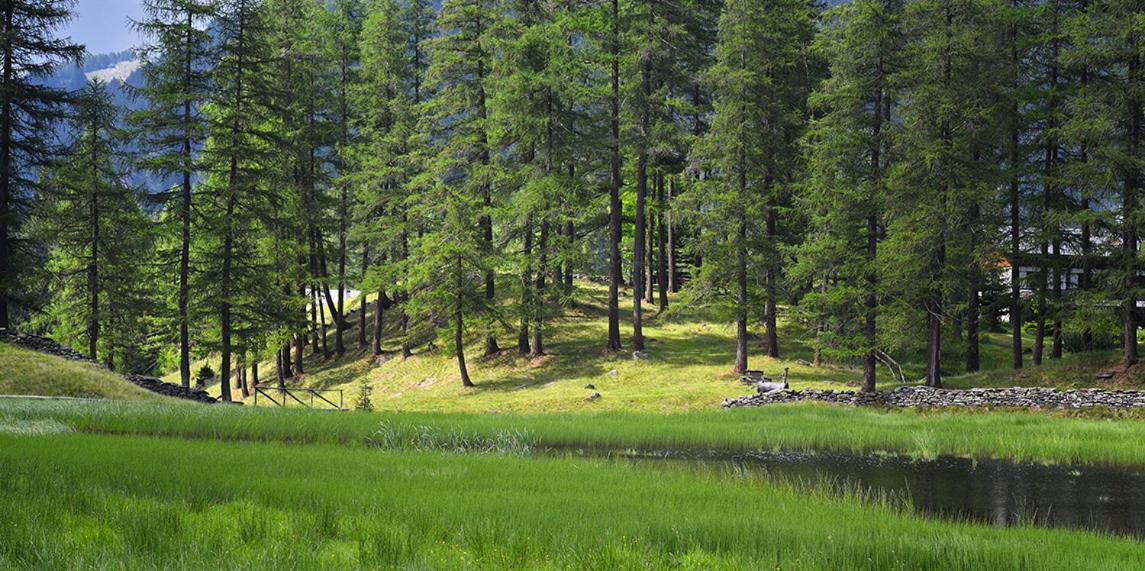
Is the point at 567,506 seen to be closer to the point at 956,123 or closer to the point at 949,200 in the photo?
the point at 949,200

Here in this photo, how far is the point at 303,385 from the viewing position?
43.6 m

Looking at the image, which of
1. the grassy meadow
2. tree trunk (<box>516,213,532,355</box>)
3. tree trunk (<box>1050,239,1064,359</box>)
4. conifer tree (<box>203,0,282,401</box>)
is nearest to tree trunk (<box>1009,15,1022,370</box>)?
tree trunk (<box>1050,239,1064,359</box>)

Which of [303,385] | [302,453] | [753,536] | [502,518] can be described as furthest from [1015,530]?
[303,385]

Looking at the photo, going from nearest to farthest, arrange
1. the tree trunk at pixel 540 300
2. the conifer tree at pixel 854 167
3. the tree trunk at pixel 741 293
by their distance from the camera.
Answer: the conifer tree at pixel 854 167 → the tree trunk at pixel 741 293 → the tree trunk at pixel 540 300

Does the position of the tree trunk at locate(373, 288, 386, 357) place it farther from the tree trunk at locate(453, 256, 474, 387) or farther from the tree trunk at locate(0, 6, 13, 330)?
the tree trunk at locate(0, 6, 13, 330)

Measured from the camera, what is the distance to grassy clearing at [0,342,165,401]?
987 inches

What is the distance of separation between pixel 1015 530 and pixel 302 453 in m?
10.7

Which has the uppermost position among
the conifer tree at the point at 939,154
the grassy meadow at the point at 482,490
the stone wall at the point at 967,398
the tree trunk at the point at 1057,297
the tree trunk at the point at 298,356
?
the conifer tree at the point at 939,154

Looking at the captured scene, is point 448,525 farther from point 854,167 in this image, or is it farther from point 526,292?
point 526,292

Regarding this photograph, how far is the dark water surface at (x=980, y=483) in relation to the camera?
1159cm

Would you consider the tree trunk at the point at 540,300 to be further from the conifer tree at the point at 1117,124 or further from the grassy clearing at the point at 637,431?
the conifer tree at the point at 1117,124

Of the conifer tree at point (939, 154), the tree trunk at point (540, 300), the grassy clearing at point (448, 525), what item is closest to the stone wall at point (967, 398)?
the conifer tree at point (939, 154)

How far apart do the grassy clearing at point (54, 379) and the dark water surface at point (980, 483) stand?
59.4 ft

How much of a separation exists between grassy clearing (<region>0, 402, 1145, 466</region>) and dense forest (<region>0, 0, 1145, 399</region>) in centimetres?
903
